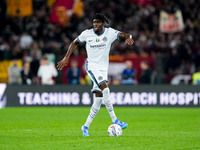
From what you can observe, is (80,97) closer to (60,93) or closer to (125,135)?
(60,93)

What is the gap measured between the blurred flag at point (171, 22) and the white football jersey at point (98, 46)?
11994mm

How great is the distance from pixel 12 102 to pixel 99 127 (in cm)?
785

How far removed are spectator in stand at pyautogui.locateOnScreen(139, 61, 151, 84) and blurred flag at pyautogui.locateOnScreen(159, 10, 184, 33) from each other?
3036mm

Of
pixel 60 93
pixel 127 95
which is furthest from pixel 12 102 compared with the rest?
pixel 127 95

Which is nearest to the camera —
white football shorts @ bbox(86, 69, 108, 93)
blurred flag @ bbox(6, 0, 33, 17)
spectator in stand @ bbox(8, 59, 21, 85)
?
white football shorts @ bbox(86, 69, 108, 93)

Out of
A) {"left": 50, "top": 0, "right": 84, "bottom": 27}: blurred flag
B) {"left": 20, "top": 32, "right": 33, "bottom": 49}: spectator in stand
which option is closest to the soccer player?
{"left": 50, "top": 0, "right": 84, "bottom": 27}: blurred flag

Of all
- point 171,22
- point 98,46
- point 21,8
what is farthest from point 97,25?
point 171,22

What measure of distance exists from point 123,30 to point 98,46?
48.5ft

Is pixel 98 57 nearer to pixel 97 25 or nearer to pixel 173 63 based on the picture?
pixel 97 25

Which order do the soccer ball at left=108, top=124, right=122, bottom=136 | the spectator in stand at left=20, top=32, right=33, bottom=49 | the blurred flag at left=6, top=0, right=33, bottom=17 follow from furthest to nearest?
the spectator in stand at left=20, top=32, right=33, bottom=49 < the blurred flag at left=6, top=0, right=33, bottom=17 < the soccer ball at left=108, top=124, right=122, bottom=136

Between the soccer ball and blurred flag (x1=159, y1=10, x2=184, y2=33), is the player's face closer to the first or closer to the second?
the soccer ball

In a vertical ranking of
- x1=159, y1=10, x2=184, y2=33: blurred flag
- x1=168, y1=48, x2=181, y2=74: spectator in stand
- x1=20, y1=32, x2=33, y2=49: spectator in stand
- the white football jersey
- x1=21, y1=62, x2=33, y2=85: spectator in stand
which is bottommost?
x1=21, y1=62, x2=33, y2=85: spectator in stand

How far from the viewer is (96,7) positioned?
25.8 m

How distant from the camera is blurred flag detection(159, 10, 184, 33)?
20.9 m
